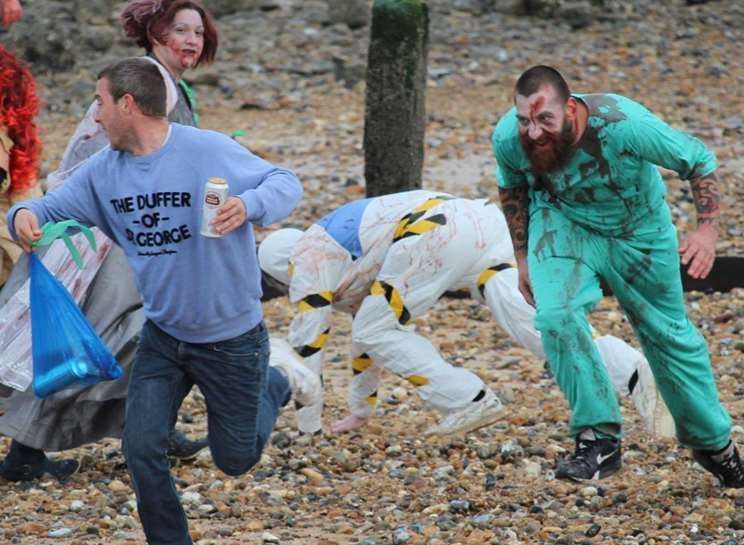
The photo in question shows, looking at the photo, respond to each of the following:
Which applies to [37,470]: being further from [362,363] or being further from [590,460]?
[590,460]

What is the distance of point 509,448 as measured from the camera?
7.17 m

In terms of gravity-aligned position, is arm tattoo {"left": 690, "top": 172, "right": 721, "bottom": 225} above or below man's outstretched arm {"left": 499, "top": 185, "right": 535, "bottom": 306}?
above

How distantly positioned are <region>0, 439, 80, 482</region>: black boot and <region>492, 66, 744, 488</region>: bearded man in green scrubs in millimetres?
2143

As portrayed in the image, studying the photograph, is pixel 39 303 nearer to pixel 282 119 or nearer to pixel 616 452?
pixel 616 452

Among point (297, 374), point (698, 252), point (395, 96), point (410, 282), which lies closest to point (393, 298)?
point (410, 282)

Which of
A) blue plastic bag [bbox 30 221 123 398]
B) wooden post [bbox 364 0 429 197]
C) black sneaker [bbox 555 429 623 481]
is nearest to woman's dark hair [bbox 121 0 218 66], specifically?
blue plastic bag [bbox 30 221 123 398]

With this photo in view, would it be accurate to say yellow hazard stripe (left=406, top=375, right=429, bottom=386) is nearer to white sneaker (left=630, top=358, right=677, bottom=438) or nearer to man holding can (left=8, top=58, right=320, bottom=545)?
white sneaker (left=630, top=358, right=677, bottom=438)

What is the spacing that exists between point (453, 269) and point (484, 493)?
108cm

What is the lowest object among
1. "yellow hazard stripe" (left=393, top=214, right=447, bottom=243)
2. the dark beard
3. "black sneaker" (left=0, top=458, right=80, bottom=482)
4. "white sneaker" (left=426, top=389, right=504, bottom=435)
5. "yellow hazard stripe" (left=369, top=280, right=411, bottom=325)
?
"black sneaker" (left=0, top=458, right=80, bottom=482)

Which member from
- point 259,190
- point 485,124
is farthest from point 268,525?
point 485,124

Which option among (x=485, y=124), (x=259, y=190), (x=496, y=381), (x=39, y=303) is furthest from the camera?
(x=485, y=124)

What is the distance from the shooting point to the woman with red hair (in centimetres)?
658

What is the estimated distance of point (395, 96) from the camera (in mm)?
10617

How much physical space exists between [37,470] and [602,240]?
2547 millimetres
